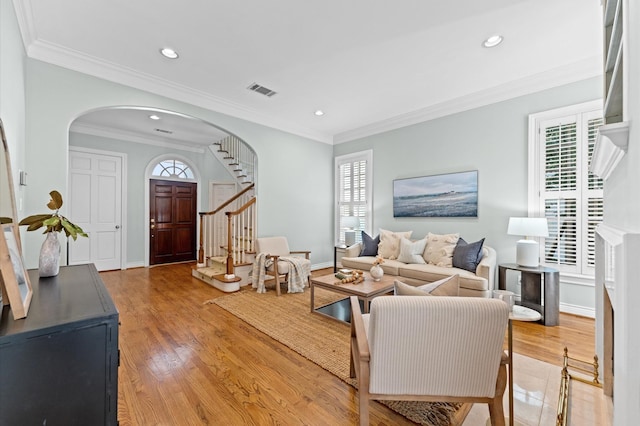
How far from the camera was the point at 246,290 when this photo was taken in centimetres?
413

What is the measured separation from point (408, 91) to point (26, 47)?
433 centimetres

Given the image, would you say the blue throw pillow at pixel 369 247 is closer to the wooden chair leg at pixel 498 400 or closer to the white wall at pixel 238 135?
the white wall at pixel 238 135

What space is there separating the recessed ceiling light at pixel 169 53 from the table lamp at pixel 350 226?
12.3 feet

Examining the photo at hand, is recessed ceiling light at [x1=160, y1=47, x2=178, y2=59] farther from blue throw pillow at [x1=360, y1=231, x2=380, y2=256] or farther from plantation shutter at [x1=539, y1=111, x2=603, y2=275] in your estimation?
plantation shutter at [x1=539, y1=111, x2=603, y2=275]

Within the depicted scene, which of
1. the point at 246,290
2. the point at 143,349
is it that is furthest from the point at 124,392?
the point at 246,290

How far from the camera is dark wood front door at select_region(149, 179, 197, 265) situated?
605cm

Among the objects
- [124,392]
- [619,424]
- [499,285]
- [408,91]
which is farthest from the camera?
[408,91]

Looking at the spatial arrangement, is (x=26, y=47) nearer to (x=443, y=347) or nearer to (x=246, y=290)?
(x=246, y=290)

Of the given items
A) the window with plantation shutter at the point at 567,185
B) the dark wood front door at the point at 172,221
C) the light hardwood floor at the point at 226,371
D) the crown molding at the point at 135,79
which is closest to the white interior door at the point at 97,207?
the dark wood front door at the point at 172,221

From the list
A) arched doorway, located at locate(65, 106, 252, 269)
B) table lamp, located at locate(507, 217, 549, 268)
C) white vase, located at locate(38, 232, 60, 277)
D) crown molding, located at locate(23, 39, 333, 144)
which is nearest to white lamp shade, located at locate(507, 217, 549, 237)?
table lamp, located at locate(507, 217, 549, 268)

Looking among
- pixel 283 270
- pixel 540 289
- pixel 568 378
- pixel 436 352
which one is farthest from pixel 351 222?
pixel 436 352

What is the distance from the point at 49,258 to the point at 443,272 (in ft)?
12.3

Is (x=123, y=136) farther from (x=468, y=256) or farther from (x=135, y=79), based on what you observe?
(x=468, y=256)

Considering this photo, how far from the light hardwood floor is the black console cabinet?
2.21 feet
